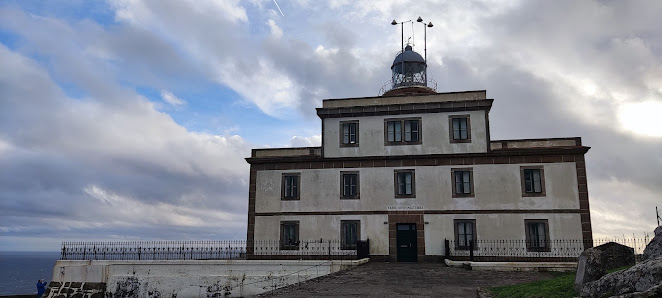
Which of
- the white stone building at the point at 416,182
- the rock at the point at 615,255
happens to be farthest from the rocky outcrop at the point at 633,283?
the white stone building at the point at 416,182

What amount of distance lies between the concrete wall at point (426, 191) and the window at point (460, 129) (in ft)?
5.48

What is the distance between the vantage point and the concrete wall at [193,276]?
23.1 metres

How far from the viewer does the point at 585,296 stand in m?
8.47

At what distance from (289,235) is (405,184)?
7197 millimetres

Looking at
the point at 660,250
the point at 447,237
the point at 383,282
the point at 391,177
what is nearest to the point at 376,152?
Answer: the point at 391,177

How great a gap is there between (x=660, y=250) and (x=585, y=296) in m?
1.90

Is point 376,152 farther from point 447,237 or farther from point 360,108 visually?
point 447,237

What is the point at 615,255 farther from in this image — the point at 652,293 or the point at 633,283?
the point at 652,293

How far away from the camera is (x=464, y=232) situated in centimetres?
2641

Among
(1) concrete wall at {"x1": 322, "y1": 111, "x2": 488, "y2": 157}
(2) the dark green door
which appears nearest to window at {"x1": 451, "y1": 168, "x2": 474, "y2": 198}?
(1) concrete wall at {"x1": 322, "y1": 111, "x2": 488, "y2": 157}

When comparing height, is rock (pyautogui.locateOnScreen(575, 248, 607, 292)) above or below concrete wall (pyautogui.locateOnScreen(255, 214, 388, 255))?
below

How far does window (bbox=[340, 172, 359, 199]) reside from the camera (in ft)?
91.5

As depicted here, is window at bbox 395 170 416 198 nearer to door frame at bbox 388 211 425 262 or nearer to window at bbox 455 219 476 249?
door frame at bbox 388 211 425 262

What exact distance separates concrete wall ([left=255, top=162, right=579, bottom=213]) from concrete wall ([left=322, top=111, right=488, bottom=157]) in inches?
40.1
